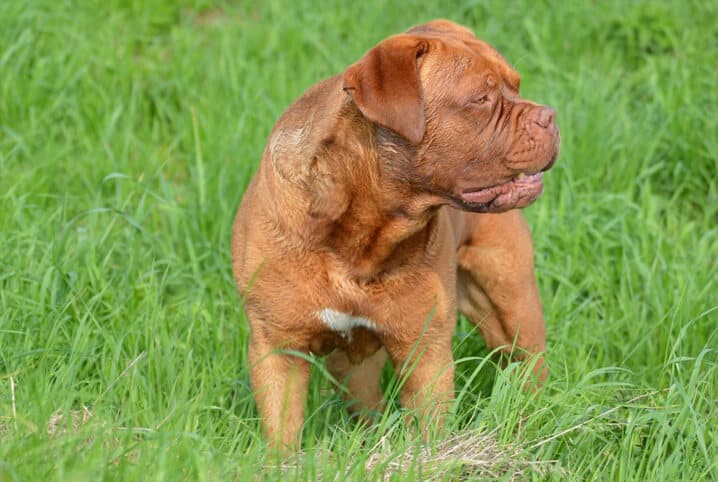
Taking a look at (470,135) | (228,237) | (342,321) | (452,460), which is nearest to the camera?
(452,460)

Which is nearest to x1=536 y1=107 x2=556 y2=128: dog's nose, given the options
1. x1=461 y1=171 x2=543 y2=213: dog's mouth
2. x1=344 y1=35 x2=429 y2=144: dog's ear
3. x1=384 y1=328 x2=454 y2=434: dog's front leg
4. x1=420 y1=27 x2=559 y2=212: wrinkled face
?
x1=420 y1=27 x2=559 y2=212: wrinkled face

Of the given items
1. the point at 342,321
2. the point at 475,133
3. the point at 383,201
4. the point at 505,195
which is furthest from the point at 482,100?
the point at 342,321

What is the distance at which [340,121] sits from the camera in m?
4.10

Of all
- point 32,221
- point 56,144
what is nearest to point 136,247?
point 32,221

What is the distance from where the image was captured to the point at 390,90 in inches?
152

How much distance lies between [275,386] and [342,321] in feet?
1.23

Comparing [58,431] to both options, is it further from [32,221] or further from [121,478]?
[32,221]

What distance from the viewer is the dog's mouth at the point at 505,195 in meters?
4.14

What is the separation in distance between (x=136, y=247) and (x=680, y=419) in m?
2.70

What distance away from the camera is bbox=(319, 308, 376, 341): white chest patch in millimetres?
4254

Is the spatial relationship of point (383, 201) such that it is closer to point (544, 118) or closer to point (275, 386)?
point (544, 118)

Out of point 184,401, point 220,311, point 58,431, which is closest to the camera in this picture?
point 58,431

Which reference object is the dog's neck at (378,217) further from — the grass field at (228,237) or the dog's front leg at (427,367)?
the grass field at (228,237)

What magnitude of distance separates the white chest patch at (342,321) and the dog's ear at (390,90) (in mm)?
721
